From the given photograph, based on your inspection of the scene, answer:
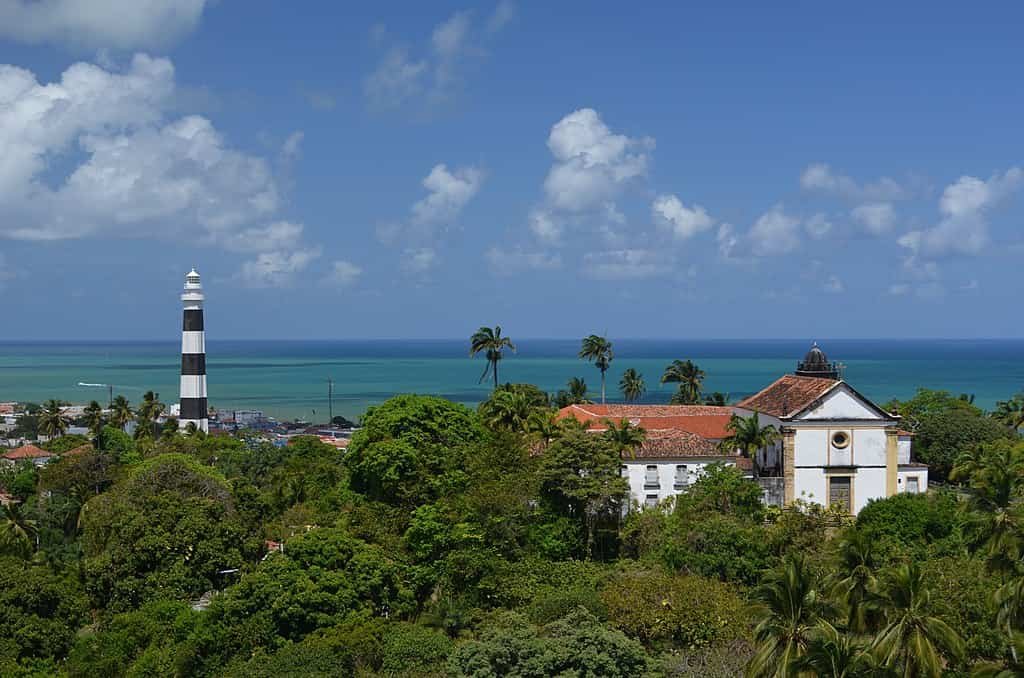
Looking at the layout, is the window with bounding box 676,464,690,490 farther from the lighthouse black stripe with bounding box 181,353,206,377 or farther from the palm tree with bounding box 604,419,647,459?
the lighthouse black stripe with bounding box 181,353,206,377

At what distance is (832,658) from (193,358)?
57971 millimetres

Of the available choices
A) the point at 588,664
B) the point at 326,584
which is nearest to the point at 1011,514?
the point at 588,664

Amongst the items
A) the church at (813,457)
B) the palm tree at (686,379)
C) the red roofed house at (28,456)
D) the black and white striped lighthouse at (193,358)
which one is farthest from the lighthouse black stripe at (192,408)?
the church at (813,457)

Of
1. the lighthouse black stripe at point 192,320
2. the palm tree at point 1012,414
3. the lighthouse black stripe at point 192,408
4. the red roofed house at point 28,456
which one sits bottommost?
the red roofed house at point 28,456

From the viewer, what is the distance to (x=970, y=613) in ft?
92.1

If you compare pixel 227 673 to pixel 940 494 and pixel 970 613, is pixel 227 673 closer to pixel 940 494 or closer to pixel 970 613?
pixel 970 613

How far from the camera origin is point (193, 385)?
7094 cm

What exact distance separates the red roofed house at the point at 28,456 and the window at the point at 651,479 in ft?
142

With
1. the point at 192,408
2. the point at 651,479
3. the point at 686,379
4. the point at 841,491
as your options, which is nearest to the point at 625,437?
the point at 651,479

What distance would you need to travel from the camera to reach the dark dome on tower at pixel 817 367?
46.8 meters

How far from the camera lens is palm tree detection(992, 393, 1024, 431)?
56269mm

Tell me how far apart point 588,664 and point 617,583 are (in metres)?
6.12

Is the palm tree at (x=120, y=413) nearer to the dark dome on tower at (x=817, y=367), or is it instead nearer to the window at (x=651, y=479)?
the window at (x=651, y=479)

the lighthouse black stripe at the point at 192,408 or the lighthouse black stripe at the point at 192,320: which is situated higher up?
the lighthouse black stripe at the point at 192,320
